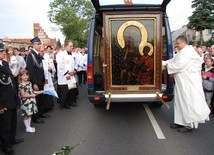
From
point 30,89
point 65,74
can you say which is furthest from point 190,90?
point 65,74

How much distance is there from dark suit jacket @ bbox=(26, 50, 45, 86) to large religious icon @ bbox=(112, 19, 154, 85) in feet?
5.51

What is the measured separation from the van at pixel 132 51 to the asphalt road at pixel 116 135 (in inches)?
24.4

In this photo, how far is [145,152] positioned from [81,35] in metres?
42.7

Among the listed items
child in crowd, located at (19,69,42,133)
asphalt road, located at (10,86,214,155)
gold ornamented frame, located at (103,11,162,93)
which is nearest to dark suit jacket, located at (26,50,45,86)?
child in crowd, located at (19,69,42,133)

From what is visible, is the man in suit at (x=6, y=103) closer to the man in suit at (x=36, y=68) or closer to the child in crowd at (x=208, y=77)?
the man in suit at (x=36, y=68)

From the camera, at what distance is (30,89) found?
6941 millimetres

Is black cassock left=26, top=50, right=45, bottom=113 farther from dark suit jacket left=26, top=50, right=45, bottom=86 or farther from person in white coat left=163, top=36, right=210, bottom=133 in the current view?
person in white coat left=163, top=36, right=210, bottom=133

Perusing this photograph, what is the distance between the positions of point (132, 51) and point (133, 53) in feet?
0.16

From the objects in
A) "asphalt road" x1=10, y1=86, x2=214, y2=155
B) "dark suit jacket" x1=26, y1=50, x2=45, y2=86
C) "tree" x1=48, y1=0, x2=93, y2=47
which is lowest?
"asphalt road" x1=10, y1=86, x2=214, y2=155

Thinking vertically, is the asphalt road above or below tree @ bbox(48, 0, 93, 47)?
below

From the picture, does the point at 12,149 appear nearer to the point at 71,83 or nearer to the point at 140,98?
the point at 140,98

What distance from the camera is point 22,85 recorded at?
6863mm

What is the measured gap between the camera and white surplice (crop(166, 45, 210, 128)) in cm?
674

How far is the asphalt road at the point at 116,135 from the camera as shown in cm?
582
